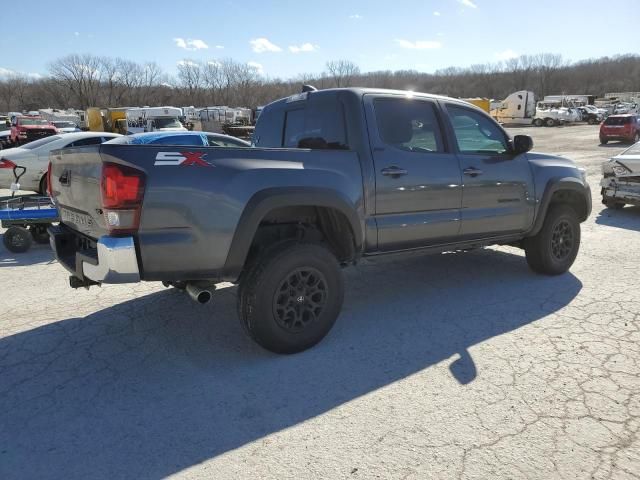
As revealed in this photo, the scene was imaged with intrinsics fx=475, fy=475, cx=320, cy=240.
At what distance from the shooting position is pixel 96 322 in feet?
13.7

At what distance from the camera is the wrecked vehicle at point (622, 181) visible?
881cm

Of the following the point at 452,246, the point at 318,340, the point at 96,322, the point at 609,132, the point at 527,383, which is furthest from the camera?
the point at 609,132

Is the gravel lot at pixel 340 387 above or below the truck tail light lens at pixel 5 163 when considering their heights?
below

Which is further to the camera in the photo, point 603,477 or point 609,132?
point 609,132

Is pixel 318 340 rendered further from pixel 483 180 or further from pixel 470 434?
pixel 483 180

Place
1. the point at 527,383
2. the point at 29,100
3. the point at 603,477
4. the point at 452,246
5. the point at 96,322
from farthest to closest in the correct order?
1. the point at 29,100
2. the point at 452,246
3. the point at 96,322
4. the point at 527,383
5. the point at 603,477

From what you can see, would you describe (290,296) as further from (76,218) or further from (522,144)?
Result: (522,144)

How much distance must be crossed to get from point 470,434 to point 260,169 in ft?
6.74

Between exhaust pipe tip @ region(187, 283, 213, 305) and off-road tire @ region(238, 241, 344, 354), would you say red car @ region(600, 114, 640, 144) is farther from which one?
exhaust pipe tip @ region(187, 283, 213, 305)

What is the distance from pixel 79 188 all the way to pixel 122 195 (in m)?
0.70

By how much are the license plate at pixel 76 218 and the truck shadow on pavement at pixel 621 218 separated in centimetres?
807

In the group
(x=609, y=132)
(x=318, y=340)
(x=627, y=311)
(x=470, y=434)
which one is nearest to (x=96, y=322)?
(x=318, y=340)

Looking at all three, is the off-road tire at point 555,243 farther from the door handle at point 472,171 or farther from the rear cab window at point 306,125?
the rear cab window at point 306,125

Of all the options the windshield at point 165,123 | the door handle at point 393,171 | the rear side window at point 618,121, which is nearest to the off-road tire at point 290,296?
the door handle at point 393,171
